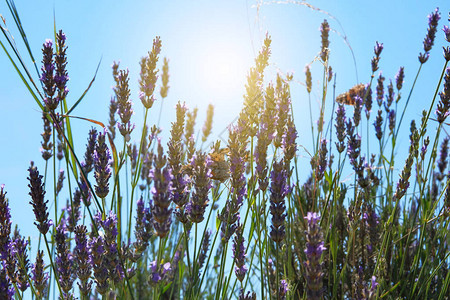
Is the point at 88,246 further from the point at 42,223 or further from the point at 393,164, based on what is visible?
the point at 393,164

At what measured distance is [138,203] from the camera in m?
2.25

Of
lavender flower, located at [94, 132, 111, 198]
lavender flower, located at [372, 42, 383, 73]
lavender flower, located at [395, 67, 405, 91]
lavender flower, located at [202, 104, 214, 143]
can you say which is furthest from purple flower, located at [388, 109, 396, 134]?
lavender flower, located at [94, 132, 111, 198]

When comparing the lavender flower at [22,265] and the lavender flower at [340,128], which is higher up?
the lavender flower at [340,128]

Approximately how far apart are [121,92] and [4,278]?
70cm

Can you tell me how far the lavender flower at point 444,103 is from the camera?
1.91 meters

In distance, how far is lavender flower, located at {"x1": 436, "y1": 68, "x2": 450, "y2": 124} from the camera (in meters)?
1.91

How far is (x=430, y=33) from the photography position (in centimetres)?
272

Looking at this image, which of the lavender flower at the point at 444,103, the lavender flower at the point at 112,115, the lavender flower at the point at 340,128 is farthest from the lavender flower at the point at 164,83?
the lavender flower at the point at 444,103

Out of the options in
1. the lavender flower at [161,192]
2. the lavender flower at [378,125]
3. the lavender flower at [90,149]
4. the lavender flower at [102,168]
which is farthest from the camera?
the lavender flower at [378,125]

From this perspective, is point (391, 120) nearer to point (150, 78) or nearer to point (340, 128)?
point (340, 128)

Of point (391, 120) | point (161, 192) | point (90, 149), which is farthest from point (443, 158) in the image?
point (161, 192)

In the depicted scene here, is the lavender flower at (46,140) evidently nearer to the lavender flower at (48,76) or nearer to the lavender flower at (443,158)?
the lavender flower at (48,76)

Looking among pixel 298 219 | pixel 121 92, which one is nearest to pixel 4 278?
pixel 121 92

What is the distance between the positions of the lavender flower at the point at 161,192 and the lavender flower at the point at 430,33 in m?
2.23
